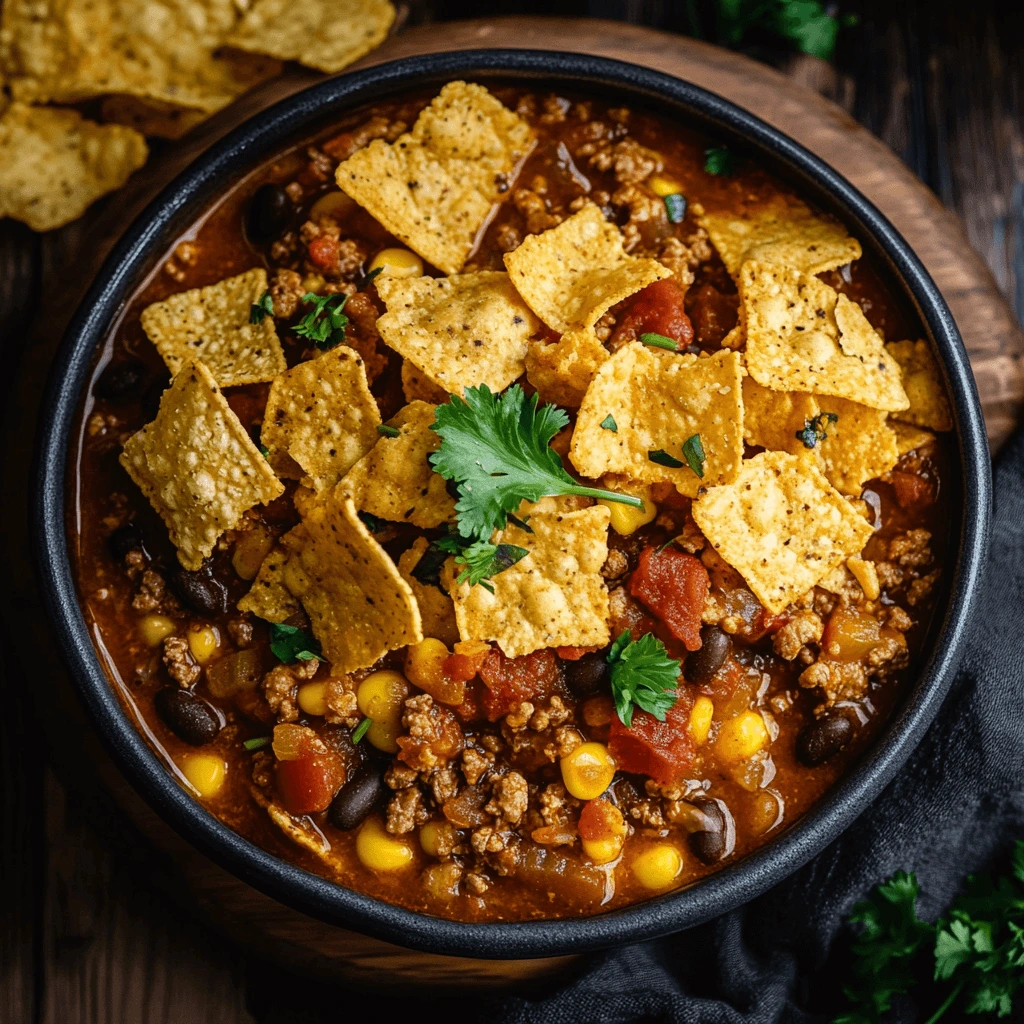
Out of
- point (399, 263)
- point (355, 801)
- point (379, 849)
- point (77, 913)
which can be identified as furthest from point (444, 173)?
point (77, 913)

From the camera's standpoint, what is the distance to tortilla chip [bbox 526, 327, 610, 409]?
11.5 ft

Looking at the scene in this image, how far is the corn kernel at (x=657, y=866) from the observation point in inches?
145

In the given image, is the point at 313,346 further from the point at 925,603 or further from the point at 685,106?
the point at 925,603

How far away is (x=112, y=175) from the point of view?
4.50 m

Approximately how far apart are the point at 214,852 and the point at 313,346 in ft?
5.60

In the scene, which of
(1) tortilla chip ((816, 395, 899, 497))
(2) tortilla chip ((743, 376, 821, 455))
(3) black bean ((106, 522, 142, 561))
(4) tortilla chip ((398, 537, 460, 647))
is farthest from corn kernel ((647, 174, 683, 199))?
(3) black bean ((106, 522, 142, 561))

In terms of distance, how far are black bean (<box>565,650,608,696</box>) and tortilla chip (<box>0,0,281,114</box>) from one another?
2763 mm

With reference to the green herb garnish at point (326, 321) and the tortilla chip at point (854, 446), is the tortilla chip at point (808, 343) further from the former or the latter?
the green herb garnish at point (326, 321)

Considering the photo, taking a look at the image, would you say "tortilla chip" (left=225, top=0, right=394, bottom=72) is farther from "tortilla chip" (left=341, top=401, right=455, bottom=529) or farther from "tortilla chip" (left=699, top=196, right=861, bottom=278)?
"tortilla chip" (left=341, top=401, right=455, bottom=529)

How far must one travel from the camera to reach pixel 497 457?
345cm

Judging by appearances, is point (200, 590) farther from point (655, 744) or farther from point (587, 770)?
point (655, 744)

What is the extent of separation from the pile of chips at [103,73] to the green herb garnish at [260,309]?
1.20 m

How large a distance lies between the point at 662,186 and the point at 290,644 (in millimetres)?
2116

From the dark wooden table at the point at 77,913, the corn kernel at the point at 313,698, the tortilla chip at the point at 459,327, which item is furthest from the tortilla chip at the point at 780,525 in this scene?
the dark wooden table at the point at 77,913
